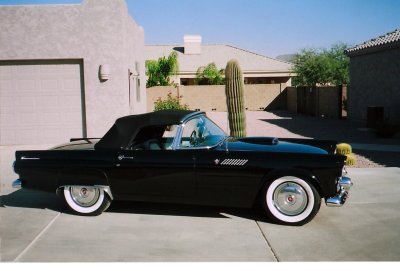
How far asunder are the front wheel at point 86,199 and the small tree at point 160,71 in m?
26.8

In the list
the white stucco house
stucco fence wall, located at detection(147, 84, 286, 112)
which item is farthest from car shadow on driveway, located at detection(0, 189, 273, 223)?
the white stucco house

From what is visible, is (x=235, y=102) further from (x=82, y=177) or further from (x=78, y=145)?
(x=82, y=177)

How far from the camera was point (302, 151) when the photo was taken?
5.62m

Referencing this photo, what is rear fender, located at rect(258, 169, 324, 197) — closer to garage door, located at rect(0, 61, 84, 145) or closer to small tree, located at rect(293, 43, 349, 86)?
garage door, located at rect(0, 61, 84, 145)

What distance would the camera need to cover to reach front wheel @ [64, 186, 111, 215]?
597 cm

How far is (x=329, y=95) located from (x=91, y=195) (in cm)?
1949

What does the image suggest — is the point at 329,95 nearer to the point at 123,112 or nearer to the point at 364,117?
the point at 364,117

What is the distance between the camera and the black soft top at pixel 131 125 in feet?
19.3

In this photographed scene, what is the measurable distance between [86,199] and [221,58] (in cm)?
3418

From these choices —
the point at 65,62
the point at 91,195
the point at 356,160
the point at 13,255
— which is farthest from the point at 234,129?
the point at 13,255

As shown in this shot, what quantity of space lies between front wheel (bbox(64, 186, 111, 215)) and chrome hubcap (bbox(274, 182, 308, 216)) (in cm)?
228

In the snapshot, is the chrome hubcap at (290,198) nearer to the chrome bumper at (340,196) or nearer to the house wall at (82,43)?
the chrome bumper at (340,196)

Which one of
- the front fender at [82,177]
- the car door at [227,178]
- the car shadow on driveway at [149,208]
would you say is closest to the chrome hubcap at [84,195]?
the front fender at [82,177]

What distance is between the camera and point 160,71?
107 feet
